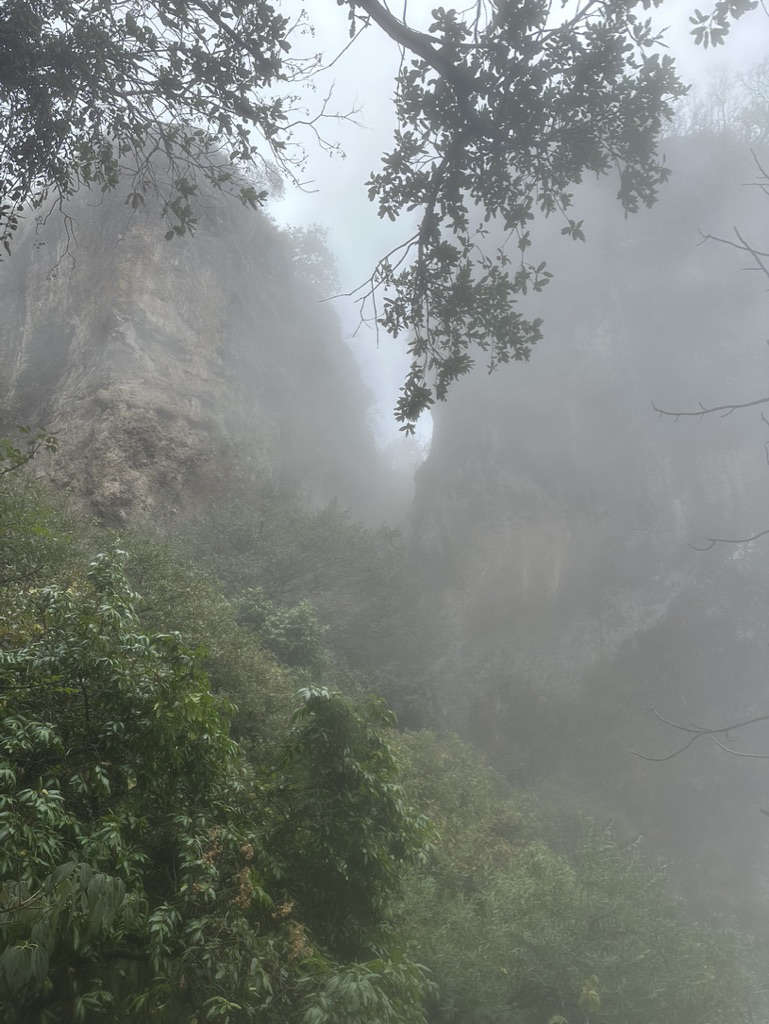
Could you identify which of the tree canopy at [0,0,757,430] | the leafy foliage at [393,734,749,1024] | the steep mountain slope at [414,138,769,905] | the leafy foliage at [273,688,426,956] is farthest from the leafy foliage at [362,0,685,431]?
the steep mountain slope at [414,138,769,905]

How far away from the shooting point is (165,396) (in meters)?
20.7

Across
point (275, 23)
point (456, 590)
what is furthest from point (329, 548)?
point (275, 23)

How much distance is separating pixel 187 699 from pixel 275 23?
5.80 meters

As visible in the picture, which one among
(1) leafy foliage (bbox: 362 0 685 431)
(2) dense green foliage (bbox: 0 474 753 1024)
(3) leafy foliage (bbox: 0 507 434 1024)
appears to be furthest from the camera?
(1) leafy foliage (bbox: 362 0 685 431)

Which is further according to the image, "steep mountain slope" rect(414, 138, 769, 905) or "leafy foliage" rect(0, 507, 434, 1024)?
"steep mountain slope" rect(414, 138, 769, 905)

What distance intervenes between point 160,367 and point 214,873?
20380 mm

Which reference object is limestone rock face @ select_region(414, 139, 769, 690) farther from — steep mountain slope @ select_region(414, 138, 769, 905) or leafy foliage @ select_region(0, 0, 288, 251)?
leafy foliage @ select_region(0, 0, 288, 251)

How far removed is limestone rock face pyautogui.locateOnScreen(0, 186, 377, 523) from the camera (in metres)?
18.6

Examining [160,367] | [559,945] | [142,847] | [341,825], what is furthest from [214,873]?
[160,367]

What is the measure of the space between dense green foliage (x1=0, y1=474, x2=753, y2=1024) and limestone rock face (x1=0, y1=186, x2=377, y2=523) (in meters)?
11.4

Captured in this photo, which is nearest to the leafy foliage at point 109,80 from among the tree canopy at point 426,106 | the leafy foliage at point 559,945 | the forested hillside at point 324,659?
the tree canopy at point 426,106

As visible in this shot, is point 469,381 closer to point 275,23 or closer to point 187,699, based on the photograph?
point 275,23

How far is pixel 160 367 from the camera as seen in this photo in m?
21.5

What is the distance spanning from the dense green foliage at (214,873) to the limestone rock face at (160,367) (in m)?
11.4
